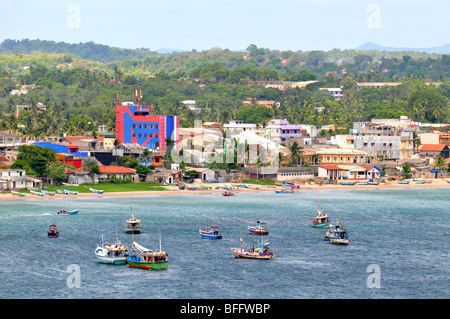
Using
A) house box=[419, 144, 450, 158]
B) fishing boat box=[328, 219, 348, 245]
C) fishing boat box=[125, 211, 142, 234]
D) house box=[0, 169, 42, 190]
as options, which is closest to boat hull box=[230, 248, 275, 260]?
fishing boat box=[328, 219, 348, 245]

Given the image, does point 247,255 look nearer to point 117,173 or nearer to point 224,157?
point 117,173

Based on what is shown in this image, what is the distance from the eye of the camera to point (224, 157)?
128125 mm

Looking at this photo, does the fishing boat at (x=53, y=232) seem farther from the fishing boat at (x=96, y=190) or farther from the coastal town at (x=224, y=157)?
the fishing boat at (x=96, y=190)

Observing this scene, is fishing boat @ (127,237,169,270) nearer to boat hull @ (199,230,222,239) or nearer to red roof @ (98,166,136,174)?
boat hull @ (199,230,222,239)

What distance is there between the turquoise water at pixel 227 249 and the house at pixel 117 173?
811cm

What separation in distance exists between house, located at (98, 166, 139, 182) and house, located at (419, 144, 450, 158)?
56.8 metres

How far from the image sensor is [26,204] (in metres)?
97.7

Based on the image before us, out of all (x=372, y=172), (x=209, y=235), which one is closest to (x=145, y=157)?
(x=372, y=172)

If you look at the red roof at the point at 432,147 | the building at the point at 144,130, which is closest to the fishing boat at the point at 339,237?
the building at the point at 144,130

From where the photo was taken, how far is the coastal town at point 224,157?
373ft

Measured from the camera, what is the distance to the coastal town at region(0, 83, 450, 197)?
11369cm
